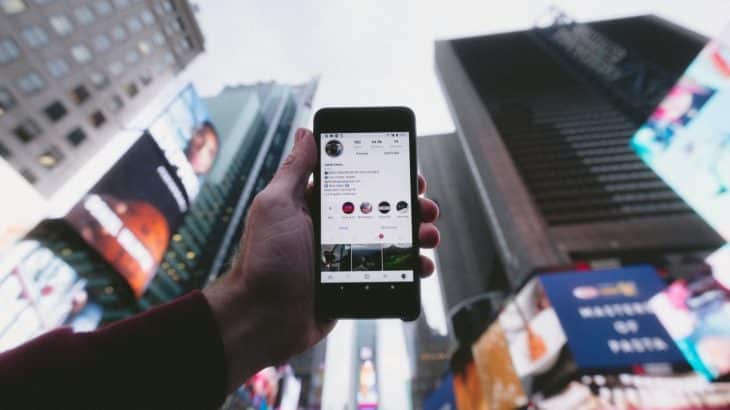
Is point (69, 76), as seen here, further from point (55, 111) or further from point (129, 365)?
point (129, 365)

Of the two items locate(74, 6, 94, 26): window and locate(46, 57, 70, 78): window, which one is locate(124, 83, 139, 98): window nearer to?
locate(74, 6, 94, 26): window

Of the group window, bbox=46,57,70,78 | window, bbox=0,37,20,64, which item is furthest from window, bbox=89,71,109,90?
window, bbox=0,37,20,64

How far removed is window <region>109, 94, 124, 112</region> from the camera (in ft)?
117

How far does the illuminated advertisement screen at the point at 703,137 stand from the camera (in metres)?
7.14

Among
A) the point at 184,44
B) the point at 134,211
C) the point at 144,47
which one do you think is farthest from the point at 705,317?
the point at 184,44

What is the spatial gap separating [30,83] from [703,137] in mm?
43025

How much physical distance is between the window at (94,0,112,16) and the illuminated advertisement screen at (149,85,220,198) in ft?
56.1

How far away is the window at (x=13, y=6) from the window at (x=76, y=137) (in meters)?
10.2

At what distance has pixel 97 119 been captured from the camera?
1347 inches

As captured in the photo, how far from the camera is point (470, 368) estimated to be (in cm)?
1934

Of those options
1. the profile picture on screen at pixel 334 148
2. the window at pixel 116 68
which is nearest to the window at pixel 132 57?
the window at pixel 116 68

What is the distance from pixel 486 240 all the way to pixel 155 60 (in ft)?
175

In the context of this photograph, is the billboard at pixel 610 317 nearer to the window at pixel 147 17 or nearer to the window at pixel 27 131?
the window at pixel 27 131

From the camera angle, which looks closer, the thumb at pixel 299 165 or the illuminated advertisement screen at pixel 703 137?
the thumb at pixel 299 165
